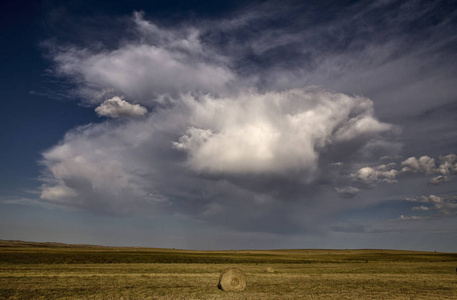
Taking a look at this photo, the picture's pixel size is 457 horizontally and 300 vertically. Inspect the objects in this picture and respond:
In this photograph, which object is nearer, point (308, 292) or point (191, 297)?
point (191, 297)

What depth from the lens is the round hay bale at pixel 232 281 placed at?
75.2 ft

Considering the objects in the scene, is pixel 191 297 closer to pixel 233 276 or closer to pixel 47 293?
pixel 233 276

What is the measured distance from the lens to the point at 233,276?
23.4 metres

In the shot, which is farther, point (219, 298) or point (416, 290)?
point (416, 290)

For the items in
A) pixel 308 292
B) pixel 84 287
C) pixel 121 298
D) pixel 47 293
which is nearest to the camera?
pixel 121 298

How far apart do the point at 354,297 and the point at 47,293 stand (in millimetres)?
18768

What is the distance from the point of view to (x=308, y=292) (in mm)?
21094

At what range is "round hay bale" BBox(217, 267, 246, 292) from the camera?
75.2 feet

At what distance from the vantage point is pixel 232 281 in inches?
914

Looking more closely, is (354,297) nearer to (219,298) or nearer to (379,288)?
(379,288)

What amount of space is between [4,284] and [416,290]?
1160 inches

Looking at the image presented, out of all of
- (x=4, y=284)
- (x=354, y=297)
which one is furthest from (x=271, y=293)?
(x=4, y=284)

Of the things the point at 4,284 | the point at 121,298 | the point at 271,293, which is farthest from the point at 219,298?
the point at 4,284

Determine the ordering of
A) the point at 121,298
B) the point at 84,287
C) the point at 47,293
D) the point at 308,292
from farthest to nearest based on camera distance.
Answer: the point at 84,287 < the point at 308,292 < the point at 47,293 < the point at 121,298
